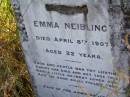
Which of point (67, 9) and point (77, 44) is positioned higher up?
point (67, 9)

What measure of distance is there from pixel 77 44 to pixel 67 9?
23cm

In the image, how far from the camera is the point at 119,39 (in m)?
2.01

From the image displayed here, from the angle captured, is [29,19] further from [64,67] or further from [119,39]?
[119,39]

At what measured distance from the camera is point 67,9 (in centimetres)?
205

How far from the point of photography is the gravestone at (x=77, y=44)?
6.47 feet

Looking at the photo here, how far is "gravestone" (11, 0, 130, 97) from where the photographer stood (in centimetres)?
197

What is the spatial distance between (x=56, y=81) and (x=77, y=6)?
633mm

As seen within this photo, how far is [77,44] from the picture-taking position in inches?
84.4

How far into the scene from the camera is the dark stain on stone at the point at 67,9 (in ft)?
6.55

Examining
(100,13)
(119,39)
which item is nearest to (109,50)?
(119,39)

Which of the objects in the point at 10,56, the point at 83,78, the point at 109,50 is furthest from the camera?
Answer: the point at 10,56

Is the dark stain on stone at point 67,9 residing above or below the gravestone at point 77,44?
above

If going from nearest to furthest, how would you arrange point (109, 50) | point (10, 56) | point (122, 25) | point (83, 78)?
point (122, 25) < point (109, 50) < point (83, 78) < point (10, 56)

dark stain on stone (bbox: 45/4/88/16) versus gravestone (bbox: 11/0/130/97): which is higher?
dark stain on stone (bbox: 45/4/88/16)
